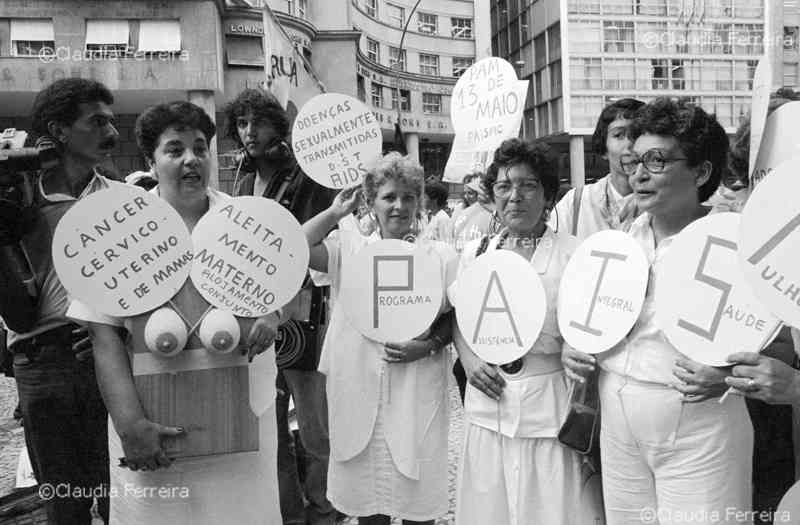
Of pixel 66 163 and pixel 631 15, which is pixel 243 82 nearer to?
pixel 66 163

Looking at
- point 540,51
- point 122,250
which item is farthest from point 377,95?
point 122,250

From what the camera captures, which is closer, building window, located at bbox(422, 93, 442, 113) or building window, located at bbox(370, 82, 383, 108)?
building window, located at bbox(370, 82, 383, 108)

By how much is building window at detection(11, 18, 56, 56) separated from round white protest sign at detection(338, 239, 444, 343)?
63.7ft

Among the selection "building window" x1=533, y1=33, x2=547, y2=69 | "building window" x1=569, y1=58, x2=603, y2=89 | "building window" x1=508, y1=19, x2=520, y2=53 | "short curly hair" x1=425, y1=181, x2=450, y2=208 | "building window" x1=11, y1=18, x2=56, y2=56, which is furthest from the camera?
"building window" x1=508, y1=19, x2=520, y2=53

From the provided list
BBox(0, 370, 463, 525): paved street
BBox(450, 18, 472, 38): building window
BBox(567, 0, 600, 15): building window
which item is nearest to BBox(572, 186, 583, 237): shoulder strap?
BBox(0, 370, 463, 525): paved street

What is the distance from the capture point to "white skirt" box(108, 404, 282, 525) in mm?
2137

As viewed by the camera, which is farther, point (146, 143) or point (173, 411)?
point (146, 143)

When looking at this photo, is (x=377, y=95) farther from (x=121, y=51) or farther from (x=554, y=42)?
(x=121, y=51)

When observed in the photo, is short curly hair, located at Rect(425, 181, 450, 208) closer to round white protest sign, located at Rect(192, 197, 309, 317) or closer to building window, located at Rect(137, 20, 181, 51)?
round white protest sign, located at Rect(192, 197, 309, 317)

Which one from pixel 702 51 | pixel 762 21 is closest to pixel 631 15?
pixel 702 51

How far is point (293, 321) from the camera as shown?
3.52 metres

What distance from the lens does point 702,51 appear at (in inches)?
1594

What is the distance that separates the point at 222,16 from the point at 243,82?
208 centimetres

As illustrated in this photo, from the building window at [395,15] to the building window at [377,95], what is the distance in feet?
14.8
